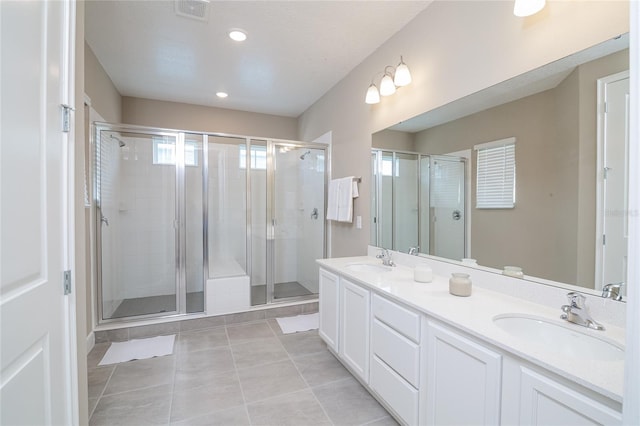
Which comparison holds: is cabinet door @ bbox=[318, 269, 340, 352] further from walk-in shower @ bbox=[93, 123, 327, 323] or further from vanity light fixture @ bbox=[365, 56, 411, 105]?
vanity light fixture @ bbox=[365, 56, 411, 105]

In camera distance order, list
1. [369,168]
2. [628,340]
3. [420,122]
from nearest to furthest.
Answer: [628,340] → [420,122] → [369,168]

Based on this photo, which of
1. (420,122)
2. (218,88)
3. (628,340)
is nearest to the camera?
(628,340)

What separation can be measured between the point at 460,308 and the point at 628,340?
0.81 metres

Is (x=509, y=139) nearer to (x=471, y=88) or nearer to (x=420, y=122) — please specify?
(x=471, y=88)

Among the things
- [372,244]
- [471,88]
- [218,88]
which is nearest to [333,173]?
[372,244]

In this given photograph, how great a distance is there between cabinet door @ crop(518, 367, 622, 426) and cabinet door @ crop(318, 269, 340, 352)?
4.56ft

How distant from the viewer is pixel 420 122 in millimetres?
2209

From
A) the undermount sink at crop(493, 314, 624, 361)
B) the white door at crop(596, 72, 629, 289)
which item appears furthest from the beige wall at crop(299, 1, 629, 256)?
the undermount sink at crop(493, 314, 624, 361)

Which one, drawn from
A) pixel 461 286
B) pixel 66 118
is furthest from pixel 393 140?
pixel 66 118

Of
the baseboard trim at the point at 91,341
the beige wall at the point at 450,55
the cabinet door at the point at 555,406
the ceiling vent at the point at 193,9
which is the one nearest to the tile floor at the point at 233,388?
the baseboard trim at the point at 91,341

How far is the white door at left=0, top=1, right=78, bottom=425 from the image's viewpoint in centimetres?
84

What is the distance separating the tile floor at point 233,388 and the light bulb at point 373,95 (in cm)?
232

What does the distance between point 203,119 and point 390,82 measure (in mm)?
2943

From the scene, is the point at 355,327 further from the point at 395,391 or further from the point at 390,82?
the point at 390,82
